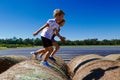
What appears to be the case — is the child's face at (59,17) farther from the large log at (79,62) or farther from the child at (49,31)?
the large log at (79,62)

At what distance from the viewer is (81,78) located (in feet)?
32.9

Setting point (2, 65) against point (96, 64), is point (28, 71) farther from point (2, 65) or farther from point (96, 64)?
point (2, 65)

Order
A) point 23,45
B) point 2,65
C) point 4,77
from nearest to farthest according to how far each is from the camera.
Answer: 1. point 4,77
2. point 2,65
3. point 23,45

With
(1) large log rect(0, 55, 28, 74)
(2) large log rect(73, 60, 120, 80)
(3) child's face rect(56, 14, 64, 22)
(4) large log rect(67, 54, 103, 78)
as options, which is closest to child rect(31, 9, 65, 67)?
(3) child's face rect(56, 14, 64, 22)

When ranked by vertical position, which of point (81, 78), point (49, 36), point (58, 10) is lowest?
point (81, 78)

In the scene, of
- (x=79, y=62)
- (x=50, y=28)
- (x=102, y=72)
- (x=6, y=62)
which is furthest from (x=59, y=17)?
(x=6, y=62)

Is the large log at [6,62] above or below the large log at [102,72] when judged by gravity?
above

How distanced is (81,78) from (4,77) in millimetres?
3450

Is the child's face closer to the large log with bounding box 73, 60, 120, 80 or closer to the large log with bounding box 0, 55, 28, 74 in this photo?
the large log with bounding box 73, 60, 120, 80

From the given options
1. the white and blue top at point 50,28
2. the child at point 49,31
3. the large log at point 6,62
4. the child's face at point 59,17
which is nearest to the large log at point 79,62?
the large log at point 6,62

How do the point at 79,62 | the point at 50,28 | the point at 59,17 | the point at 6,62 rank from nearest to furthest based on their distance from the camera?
1. the point at 59,17
2. the point at 50,28
3. the point at 6,62
4. the point at 79,62

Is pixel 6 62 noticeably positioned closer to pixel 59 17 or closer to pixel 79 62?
pixel 79 62

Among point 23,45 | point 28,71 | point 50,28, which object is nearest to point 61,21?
point 50,28

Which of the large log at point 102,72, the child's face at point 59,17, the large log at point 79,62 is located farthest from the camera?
the large log at point 79,62
